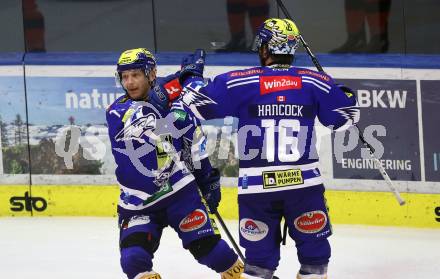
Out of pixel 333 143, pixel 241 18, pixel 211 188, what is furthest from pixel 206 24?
pixel 211 188

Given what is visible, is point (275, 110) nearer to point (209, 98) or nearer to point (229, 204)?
point (209, 98)

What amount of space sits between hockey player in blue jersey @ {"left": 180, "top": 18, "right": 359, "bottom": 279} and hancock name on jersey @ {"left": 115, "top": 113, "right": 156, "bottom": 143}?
319 mm

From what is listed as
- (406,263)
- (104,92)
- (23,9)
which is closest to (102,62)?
(104,92)

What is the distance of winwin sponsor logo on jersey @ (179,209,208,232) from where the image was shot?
5488 millimetres

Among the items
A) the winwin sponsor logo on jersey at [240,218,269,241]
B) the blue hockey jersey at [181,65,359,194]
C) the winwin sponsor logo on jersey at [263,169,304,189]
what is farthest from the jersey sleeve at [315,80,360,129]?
the winwin sponsor logo on jersey at [240,218,269,241]

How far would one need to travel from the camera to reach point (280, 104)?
4930 mm

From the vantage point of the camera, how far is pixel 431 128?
780cm

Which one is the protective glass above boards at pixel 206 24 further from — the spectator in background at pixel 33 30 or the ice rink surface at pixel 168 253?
the ice rink surface at pixel 168 253

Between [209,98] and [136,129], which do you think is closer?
[209,98]

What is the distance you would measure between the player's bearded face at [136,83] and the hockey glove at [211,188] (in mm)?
631

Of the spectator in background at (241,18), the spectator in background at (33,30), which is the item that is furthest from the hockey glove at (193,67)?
the spectator in background at (33,30)

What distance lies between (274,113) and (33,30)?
4135 mm

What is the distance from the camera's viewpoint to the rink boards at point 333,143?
25.6 ft

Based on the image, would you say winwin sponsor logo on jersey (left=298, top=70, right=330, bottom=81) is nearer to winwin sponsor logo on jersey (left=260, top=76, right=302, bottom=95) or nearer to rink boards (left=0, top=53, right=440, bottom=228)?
winwin sponsor logo on jersey (left=260, top=76, right=302, bottom=95)
